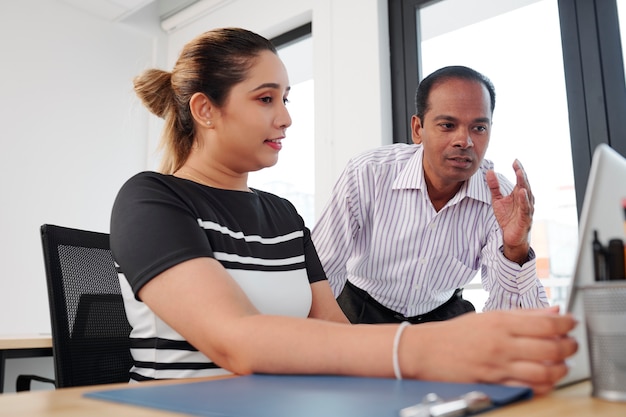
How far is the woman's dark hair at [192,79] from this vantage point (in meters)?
1.22

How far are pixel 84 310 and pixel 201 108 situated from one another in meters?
0.47

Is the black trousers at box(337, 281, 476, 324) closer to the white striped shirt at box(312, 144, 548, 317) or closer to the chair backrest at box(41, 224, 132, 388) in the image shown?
the white striped shirt at box(312, 144, 548, 317)

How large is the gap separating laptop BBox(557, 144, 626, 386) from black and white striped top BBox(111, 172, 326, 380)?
0.49 meters

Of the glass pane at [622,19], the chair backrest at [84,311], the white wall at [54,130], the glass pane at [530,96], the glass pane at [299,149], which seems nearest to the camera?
the chair backrest at [84,311]

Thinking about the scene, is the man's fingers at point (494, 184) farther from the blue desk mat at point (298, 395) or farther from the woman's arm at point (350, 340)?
the blue desk mat at point (298, 395)

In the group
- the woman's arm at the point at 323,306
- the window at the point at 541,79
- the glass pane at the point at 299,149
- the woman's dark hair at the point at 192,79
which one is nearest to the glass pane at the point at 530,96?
the window at the point at 541,79

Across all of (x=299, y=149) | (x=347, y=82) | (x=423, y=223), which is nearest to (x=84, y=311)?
(x=423, y=223)

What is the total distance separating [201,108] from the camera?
1240 millimetres

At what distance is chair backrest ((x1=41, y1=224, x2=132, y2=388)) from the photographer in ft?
3.54

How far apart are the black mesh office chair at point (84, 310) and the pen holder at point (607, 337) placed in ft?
2.91

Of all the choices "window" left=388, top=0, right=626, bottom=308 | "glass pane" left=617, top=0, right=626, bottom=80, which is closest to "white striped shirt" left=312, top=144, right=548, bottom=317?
"window" left=388, top=0, right=626, bottom=308

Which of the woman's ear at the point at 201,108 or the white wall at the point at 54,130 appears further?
the white wall at the point at 54,130

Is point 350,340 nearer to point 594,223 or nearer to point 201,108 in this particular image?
point 594,223

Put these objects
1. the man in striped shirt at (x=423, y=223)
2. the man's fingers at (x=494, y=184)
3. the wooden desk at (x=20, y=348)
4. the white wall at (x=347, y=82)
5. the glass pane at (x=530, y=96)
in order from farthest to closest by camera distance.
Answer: the white wall at (x=347, y=82), the glass pane at (x=530, y=96), the man in striped shirt at (x=423, y=223), the wooden desk at (x=20, y=348), the man's fingers at (x=494, y=184)
